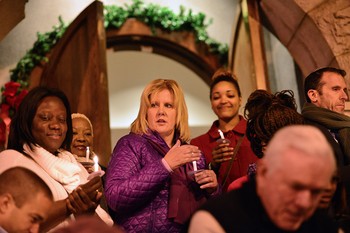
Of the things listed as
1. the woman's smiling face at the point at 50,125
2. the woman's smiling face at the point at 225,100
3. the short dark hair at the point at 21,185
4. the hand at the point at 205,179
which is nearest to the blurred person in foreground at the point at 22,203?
Answer: the short dark hair at the point at 21,185

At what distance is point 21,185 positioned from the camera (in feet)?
7.33

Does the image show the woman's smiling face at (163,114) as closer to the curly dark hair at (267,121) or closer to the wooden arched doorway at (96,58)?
the curly dark hair at (267,121)

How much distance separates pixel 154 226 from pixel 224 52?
4123 millimetres

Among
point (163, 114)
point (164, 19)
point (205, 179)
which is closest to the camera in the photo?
point (205, 179)

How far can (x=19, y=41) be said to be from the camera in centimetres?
626

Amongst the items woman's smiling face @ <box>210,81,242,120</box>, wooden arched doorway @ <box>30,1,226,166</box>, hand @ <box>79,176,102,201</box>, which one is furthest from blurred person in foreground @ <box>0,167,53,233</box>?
wooden arched doorway @ <box>30,1,226,166</box>

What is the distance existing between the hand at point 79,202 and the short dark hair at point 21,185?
12.5 inches

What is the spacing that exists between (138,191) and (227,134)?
1226 mm

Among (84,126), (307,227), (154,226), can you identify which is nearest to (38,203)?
(154,226)

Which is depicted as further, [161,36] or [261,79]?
[161,36]

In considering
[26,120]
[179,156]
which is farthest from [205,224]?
[26,120]

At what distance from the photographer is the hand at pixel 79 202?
8.47 ft

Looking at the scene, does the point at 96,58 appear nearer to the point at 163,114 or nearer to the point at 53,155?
the point at 163,114

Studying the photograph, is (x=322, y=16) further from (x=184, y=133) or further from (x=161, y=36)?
(x=161, y=36)
